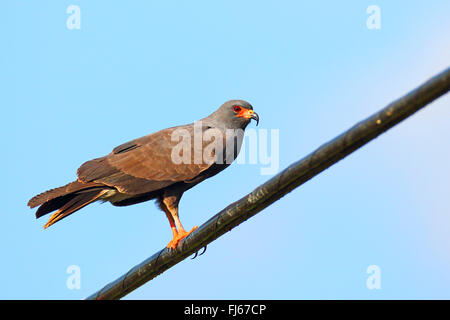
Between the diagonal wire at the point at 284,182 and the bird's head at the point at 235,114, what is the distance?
126 inches

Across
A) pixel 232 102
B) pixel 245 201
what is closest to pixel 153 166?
pixel 232 102

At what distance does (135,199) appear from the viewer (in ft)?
30.5

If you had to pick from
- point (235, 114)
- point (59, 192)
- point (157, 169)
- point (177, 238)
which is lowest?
point (177, 238)

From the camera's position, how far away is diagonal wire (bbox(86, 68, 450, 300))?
4264mm

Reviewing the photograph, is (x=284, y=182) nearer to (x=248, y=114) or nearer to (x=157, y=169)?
(x=157, y=169)

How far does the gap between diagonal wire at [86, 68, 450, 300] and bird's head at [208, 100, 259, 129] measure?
126 inches

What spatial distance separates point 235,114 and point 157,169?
5.64 ft

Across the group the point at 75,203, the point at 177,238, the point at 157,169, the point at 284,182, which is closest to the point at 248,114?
the point at 157,169

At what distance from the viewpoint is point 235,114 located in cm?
1014

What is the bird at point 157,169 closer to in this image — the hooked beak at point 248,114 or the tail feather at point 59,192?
the tail feather at point 59,192

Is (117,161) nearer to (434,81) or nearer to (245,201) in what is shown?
(245,201)

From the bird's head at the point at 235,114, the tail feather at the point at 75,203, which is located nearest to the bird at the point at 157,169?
the tail feather at the point at 75,203

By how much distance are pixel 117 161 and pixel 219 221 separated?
11.4 feet

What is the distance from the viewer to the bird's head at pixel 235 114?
10023 millimetres
